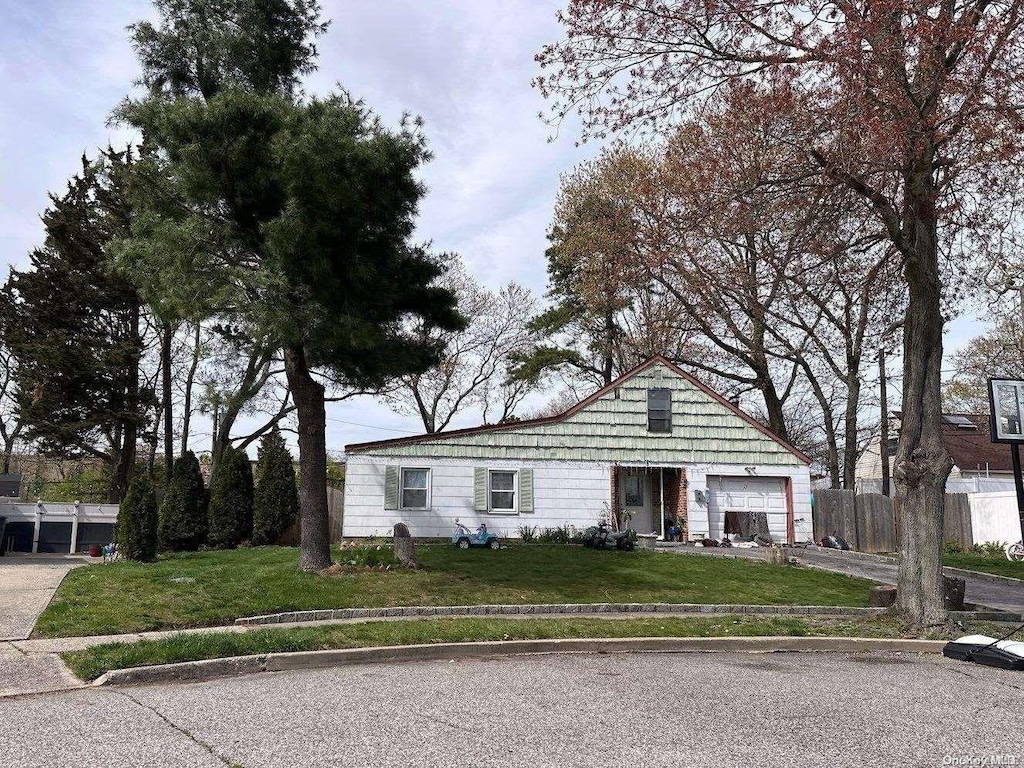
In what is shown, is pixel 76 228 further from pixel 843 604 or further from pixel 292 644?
pixel 843 604

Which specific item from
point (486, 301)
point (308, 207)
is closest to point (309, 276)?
point (308, 207)

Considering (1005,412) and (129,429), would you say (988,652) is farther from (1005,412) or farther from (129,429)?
(129,429)

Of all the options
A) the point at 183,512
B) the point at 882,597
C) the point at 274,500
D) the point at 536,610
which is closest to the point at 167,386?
the point at 183,512

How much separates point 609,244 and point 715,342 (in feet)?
24.1

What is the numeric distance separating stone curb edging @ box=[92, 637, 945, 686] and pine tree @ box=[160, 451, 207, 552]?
15201 millimetres

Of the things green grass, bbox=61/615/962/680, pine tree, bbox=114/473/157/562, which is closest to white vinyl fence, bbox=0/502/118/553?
pine tree, bbox=114/473/157/562

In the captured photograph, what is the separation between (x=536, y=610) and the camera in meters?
11.9

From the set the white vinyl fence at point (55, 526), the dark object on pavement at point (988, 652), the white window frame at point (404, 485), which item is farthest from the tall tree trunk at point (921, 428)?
the white vinyl fence at point (55, 526)

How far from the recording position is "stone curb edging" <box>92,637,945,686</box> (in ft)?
24.4

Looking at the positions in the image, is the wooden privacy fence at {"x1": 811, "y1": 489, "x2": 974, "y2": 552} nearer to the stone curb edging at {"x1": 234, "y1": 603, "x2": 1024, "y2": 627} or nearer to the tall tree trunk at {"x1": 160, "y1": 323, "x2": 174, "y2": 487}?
the stone curb edging at {"x1": 234, "y1": 603, "x2": 1024, "y2": 627}

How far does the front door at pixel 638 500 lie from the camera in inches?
927

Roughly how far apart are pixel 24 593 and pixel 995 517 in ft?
87.1

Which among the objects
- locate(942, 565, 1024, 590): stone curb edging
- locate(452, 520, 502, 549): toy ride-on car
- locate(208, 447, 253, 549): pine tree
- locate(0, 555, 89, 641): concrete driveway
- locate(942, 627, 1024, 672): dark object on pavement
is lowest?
locate(942, 565, 1024, 590): stone curb edging

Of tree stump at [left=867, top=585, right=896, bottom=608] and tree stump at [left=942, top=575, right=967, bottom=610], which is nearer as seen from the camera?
tree stump at [left=867, top=585, right=896, bottom=608]
